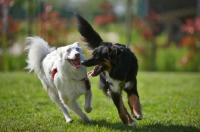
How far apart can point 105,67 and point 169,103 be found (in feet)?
8.38

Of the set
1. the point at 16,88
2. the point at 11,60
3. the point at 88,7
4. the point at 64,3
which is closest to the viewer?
the point at 16,88

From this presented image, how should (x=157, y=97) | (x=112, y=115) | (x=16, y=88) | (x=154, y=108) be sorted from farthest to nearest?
(x=16, y=88) < (x=157, y=97) < (x=154, y=108) < (x=112, y=115)

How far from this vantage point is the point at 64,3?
22.7 m

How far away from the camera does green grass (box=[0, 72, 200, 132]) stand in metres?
4.87

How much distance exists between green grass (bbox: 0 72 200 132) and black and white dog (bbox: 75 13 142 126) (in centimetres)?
29

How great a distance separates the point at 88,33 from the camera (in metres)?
5.68

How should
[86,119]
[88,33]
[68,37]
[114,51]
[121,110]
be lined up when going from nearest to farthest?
[114,51] → [121,110] → [86,119] → [88,33] → [68,37]

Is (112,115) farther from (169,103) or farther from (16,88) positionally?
(16,88)

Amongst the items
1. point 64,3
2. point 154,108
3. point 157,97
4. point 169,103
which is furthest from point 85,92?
point 64,3

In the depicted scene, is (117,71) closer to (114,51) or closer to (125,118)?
(114,51)

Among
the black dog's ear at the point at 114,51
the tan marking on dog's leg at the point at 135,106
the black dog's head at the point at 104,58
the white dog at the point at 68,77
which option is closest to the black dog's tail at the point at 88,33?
the white dog at the point at 68,77

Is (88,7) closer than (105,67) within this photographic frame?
No

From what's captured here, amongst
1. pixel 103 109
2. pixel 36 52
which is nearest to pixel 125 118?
pixel 103 109

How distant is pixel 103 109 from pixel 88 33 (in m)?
1.68
